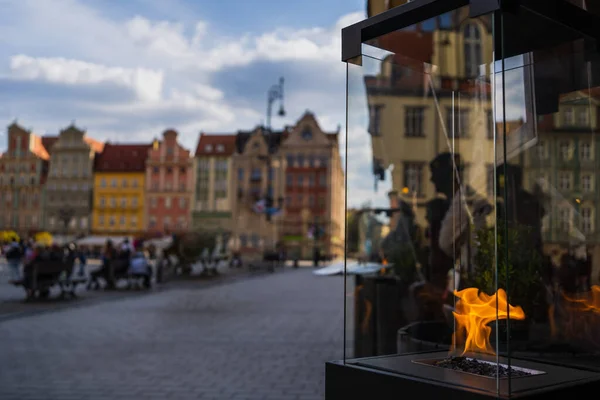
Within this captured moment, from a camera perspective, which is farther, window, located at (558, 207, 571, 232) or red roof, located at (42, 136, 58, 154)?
red roof, located at (42, 136, 58, 154)

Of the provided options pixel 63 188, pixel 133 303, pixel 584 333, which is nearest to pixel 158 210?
pixel 63 188

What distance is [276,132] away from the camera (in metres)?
85.2

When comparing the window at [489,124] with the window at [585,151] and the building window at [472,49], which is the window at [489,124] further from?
the window at [585,151]

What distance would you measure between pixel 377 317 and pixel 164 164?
79.8m

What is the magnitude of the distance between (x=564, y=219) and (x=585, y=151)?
3.38 ft

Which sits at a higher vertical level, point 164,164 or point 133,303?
point 164,164

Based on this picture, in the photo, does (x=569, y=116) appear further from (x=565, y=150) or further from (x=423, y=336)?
(x=565, y=150)

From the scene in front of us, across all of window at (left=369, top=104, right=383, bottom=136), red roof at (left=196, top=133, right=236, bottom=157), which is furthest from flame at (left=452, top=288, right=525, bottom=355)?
red roof at (left=196, top=133, right=236, bottom=157)

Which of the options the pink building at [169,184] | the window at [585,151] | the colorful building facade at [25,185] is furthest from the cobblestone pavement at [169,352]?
the colorful building facade at [25,185]

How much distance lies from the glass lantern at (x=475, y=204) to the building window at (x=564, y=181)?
0.05m

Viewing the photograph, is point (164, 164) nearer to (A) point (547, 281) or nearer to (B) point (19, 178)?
(B) point (19, 178)

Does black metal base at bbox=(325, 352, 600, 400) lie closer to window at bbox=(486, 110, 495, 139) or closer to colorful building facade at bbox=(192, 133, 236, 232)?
window at bbox=(486, 110, 495, 139)

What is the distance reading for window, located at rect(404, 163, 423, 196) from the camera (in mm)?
9578

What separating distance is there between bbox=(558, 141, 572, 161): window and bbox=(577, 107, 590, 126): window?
1691 mm
